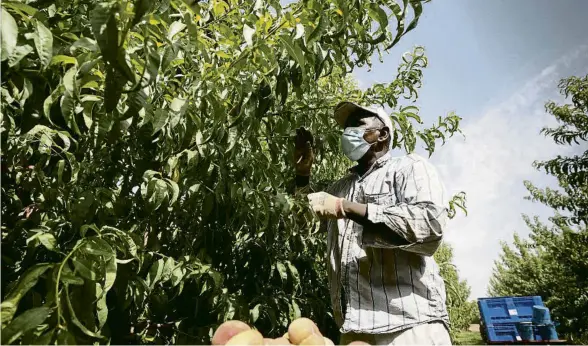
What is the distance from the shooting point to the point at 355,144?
212cm

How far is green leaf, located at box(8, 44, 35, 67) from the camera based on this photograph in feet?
2.66

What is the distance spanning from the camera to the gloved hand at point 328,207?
176cm

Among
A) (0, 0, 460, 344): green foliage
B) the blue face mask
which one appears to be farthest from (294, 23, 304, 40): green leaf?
the blue face mask

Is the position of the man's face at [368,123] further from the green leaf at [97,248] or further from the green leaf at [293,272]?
the green leaf at [97,248]

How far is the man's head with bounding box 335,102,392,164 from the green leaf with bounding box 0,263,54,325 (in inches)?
58.5

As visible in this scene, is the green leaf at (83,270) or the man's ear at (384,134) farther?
the man's ear at (384,134)

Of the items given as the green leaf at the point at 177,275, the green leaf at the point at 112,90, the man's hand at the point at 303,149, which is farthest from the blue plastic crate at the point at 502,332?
the green leaf at the point at 112,90

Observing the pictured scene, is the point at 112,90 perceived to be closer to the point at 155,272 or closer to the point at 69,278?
the point at 69,278

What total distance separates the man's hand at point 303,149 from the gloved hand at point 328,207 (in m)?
0.39

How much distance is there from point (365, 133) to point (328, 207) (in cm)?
54

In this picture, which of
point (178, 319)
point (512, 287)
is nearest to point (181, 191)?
point (178, 319)

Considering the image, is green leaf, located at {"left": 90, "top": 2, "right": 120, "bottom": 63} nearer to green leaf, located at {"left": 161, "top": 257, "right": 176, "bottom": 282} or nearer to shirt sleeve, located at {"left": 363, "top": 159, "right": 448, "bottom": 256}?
green leaf, located at {"left": 161, "top": 257, "right": 176, "bottom": 282}

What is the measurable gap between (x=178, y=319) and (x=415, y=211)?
3.49ft

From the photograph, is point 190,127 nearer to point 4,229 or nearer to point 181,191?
point 181,191
